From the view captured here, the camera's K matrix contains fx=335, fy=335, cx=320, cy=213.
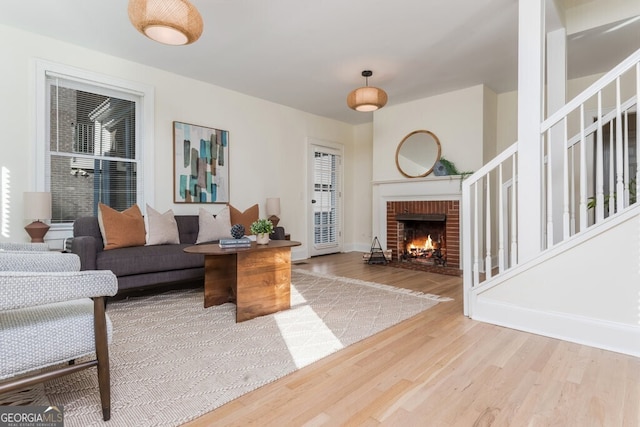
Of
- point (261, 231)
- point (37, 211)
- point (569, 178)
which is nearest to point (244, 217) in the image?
point (261, 231)

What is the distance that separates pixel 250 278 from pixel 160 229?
4.82 ft

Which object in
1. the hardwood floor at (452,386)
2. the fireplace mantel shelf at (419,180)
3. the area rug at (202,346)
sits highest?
the fireplace mantel shelf at (419,180)

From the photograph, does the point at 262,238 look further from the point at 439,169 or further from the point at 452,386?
the point at 439,169

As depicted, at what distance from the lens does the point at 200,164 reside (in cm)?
452

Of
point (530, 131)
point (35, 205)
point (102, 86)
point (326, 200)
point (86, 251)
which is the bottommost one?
point (86, 251)

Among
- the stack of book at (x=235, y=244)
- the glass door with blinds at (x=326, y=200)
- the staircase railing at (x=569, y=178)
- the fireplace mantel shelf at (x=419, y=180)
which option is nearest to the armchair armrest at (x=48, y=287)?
the stack of book at (x=235, y=244)

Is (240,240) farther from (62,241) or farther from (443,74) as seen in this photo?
(443,74)

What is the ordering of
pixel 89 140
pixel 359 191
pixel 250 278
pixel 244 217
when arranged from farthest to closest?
pixel 359 191 < pixel 244 217 < pixel 89 140 < pixel 250 278

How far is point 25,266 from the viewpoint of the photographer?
1555mm

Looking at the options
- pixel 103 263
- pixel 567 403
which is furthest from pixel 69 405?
pixel 567 403

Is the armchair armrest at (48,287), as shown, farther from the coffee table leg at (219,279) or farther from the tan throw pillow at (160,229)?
the tan throw pillow at (160,229)

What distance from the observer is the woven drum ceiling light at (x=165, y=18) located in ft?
6.81

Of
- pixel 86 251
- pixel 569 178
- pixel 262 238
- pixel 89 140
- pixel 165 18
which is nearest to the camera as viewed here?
pixel 165 18

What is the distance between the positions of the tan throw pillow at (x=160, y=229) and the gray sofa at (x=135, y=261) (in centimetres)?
14
